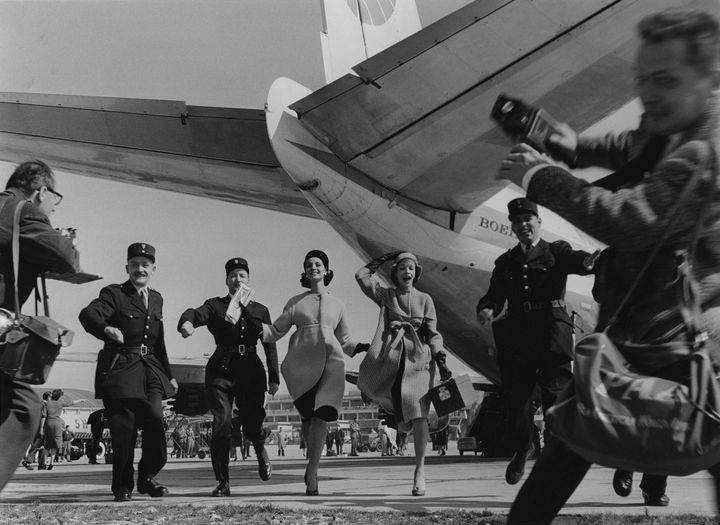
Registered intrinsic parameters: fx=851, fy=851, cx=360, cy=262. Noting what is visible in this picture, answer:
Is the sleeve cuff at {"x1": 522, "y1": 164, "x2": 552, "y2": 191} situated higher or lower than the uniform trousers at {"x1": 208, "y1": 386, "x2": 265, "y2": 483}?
higher

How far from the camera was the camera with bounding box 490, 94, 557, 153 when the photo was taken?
6.40 ft

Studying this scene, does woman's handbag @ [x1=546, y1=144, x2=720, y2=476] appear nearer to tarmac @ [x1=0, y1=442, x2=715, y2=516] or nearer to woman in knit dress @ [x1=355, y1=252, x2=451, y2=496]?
tarmac @ [x1=0, y1=442, x2=715, y2=516]

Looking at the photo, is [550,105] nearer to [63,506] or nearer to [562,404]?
[63,506]

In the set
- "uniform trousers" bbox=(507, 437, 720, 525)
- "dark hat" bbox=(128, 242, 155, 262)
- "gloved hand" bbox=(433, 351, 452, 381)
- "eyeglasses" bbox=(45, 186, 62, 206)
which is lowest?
"uniform trousers" bbox=(507, 437, 720, 525)

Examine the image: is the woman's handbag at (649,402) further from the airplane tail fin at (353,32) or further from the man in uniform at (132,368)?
the airplane tail fin at (353,32)

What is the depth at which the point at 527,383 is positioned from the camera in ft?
17.1

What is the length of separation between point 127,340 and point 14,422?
2.82 meters

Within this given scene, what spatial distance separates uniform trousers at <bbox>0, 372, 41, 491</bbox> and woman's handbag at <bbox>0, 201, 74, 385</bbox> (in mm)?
41

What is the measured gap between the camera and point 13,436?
2906mm

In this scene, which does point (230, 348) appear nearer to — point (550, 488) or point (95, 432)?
point (550, 488)

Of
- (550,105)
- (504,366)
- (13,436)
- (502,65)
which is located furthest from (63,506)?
(550,105)

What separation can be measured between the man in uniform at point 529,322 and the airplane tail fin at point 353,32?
4.92m

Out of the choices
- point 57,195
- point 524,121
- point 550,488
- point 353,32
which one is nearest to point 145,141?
point 353,32

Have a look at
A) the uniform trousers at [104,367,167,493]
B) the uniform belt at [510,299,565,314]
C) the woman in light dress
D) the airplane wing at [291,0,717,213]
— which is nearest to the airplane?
the airplane wing at [291,0,717,213]
